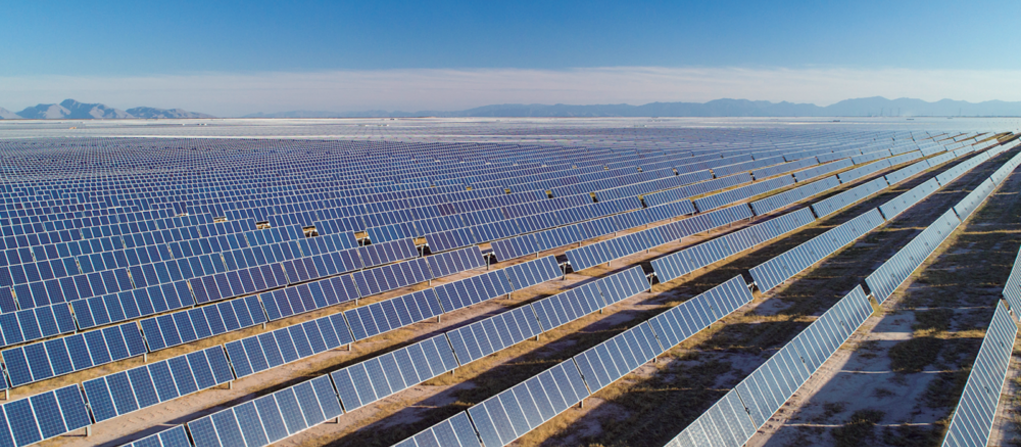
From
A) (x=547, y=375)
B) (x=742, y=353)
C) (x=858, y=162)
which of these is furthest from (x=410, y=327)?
(x=858, y=162)

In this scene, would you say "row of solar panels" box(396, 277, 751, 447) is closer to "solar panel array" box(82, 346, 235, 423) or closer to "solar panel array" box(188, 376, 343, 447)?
"solar panel array" box(188, 376, 343, 447)

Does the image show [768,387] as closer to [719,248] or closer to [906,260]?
[719,248]

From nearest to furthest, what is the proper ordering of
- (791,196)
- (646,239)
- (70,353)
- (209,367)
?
1. (209,367)
2. (70,353)
3. (646,239)
4. (791,196)

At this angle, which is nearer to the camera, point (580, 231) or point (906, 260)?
point (906, 260)

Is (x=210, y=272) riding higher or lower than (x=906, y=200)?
higher

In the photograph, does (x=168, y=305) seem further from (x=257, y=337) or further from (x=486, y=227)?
(x=486, y=227)

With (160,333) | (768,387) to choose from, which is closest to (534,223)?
(768,387)
